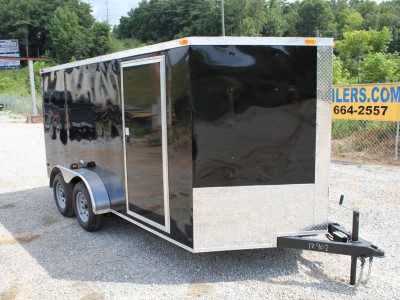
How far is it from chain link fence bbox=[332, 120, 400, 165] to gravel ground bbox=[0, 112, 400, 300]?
158 inches

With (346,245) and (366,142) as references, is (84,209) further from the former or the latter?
(366,142)

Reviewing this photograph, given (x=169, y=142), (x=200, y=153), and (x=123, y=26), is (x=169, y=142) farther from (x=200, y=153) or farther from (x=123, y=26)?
(x=123, y=26)

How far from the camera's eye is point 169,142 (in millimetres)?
4098

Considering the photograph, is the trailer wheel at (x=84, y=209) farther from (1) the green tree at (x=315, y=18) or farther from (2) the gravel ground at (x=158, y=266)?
(1) the green tree at (x=315, y=18)

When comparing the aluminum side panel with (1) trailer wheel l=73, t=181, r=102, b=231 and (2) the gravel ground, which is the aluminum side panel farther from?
(1) trailer wheel l=73, t=181, r=102, b=231

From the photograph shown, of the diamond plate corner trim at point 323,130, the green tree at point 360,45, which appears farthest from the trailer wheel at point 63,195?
the green tree at point 360,45

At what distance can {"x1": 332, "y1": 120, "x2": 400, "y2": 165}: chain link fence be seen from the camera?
10242 millimetres

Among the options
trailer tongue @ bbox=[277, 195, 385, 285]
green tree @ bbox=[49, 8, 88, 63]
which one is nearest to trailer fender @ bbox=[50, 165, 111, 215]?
trailer tongue @ bbox=[277, 195, 385, 285]

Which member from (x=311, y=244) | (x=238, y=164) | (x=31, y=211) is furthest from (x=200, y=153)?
(x=31, y=211)

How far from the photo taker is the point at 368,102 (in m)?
10.0

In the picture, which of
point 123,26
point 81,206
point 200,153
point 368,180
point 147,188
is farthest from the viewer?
point 123,26

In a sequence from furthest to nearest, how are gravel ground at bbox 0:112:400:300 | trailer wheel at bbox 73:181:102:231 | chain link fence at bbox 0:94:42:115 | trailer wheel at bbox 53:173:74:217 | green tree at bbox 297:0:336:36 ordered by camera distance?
green tree at bbox 297:0:336:36 → chain link fence at bbox 0:94:42:115 → trailer wheel at bbox 53:173:74:217 → trailer wheel at bbox 73:181:102:231 → gravel ground at bbox 0:112:400:300

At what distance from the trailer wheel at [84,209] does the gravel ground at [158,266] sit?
0.41ft

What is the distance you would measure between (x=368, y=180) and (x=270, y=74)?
532 centimetres
